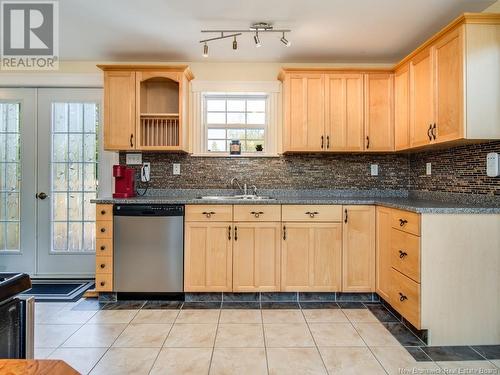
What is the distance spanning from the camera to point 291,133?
11.0ft

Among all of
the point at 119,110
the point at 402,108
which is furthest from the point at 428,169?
the point at 119,110

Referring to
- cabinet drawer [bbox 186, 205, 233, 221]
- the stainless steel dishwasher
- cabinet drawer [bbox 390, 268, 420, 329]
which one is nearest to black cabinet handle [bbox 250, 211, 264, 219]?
cabinet drawer [bbox 186, 205, 233, 221]

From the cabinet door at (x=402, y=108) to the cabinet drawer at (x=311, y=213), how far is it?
3.08ft

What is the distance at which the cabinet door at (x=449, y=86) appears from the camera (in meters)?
2.26

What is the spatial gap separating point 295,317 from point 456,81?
2.17 m

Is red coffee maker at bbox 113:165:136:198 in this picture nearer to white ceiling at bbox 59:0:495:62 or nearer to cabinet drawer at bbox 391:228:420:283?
white ceiling at bbox 59:0:495:62

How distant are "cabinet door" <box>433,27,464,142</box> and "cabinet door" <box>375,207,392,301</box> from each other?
0.77 meters

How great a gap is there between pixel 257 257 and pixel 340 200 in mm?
939

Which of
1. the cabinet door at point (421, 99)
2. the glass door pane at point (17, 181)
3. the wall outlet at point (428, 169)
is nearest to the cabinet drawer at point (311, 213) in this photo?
the cabinet door at point (421, 99)

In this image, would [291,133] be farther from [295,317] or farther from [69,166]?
[69,166]

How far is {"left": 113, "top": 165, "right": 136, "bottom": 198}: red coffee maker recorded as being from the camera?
3.27m

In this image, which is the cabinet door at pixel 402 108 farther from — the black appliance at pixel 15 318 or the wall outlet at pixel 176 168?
the black appliance at pixel 15 318

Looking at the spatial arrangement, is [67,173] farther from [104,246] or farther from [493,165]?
[493,165]

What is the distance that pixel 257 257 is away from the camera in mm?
3020
